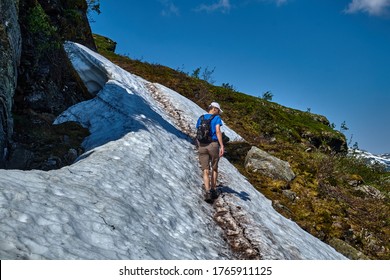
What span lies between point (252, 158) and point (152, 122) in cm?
672

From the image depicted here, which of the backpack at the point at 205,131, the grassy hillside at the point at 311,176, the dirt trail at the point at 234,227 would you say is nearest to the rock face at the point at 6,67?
the backpack at the point at 205,131

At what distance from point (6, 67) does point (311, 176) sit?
16235 mm

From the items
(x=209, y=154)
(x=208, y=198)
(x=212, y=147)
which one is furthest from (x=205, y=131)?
(x=208, y=198)

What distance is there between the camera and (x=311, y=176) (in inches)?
794

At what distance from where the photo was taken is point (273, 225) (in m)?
11.7

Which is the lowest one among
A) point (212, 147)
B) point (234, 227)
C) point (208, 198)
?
point (234, 227)

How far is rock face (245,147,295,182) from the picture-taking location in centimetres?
1888

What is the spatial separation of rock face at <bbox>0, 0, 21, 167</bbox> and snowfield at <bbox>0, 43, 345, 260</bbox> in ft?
7.47

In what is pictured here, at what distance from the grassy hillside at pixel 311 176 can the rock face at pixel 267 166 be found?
451 millimetres

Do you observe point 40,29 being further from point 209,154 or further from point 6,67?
point 209,154

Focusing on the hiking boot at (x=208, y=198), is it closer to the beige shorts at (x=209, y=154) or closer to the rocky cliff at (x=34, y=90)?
the beige shorts at (x=209, y=154)

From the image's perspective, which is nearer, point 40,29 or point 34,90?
point 34,90

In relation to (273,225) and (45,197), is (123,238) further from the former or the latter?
(273,225)

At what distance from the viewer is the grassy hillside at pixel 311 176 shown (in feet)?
51.3
